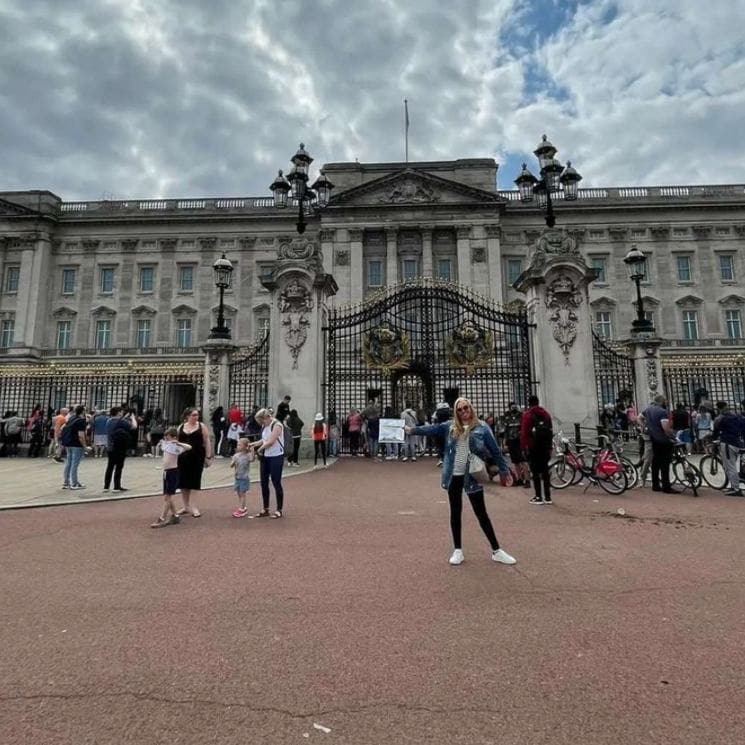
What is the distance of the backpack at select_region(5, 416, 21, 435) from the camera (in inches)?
763

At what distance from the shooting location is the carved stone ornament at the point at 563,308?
1628 cm

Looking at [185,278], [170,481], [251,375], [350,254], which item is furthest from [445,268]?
[170,481]

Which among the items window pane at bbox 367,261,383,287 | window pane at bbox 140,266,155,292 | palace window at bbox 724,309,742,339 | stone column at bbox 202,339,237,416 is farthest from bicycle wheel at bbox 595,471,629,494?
window pane at bbox 140,266,155,292

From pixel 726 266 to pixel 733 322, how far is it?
5.72 meters

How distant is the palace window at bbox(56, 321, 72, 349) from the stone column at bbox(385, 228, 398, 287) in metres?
31.9

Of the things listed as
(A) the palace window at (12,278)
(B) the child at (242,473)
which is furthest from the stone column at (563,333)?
(A) the palace window at (12,278)

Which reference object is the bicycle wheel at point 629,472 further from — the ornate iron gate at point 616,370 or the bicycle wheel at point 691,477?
the ornate iron gate at point 616,370

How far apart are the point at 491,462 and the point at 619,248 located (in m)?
51.9

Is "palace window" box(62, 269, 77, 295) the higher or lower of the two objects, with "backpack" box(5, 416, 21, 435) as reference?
higher

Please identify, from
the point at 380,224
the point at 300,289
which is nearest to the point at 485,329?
the point at 300,289

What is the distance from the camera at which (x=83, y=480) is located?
1304cm

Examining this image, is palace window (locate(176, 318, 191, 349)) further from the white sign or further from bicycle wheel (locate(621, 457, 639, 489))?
bicycle wheel (locate(621, 457, 639, 489))

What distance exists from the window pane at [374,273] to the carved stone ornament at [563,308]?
33.8 m

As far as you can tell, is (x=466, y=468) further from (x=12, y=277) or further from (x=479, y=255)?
(x=12, y=277)
